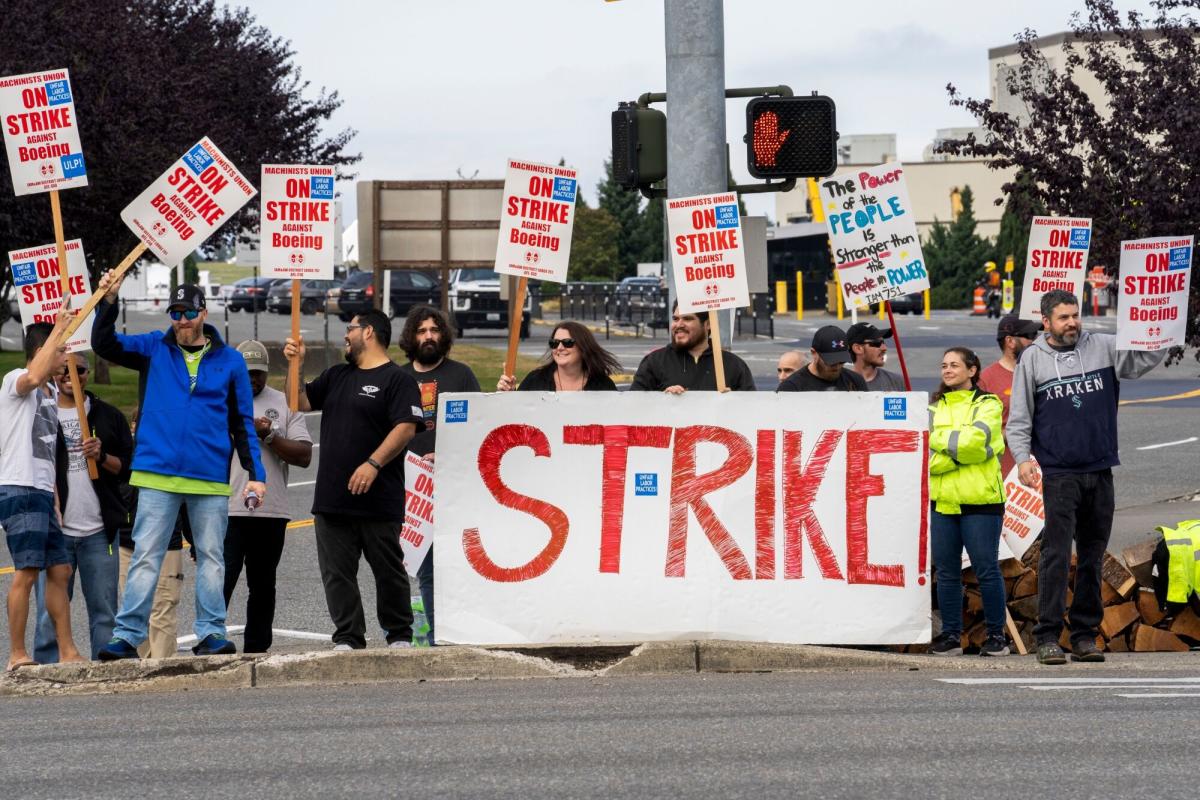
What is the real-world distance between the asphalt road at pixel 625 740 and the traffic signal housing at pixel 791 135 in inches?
160

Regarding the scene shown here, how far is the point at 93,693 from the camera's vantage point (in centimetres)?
911

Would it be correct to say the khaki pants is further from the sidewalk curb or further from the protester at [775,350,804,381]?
the protester at [775,350,804,381]

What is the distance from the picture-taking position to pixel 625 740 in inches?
295

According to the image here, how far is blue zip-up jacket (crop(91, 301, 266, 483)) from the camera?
9.37 metres

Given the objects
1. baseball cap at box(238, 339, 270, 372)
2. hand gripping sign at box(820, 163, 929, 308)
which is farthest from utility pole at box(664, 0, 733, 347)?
baseball cap at box(238, 339, 270, 372)

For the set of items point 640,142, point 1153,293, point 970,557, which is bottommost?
point 970,557

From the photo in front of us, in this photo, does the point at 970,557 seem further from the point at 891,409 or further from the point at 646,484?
the point at 646,484

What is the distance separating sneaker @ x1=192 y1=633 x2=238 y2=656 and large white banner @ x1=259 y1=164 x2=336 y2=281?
85.7 inches

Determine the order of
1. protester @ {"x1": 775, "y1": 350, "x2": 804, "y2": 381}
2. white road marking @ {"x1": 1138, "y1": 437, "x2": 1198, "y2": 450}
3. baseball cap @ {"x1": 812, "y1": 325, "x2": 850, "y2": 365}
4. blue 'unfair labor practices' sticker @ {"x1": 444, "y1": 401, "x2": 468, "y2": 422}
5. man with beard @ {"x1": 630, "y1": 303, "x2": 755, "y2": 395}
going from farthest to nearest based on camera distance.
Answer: white road marking @ {"x1": 1138, "y1": 437, "x2": 1198, "y2": 450}, protester @ {"x1": 775, "y1": 350, "x2": 804, "y2": 381}, man with beard @ {"x1": 630, "y1": 303, "x2": 755, "y2": 395}, baseball cap @ {"x1": 812, "y1": 325, "x2": 850, "y2": 365}, blue 'unfair labor practices' sticker @ {"x1": 444, "y1": 401, "x2": 468, "y2": 422}

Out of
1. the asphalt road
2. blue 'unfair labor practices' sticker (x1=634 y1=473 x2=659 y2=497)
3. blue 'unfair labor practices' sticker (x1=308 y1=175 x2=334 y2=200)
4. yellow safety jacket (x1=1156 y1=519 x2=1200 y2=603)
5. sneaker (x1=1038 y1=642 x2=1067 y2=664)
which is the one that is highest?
blue 'unfair labor practices' sticker (x1=308 y1=175 x2=334 y2=200)

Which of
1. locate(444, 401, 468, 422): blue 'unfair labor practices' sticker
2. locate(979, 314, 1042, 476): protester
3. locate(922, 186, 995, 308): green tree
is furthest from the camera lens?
locate(922, 186, 995, 308): green tree

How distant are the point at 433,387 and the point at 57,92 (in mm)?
2729

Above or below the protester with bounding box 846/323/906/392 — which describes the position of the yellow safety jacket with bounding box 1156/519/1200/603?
below

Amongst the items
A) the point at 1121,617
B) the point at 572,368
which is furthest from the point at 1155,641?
the point at 572,368
